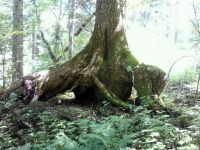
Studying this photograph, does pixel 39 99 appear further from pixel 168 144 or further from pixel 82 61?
pixel 168 144

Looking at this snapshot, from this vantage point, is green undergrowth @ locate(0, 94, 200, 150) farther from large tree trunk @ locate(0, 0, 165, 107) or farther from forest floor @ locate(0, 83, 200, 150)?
large tree trunk @ locate(0, 0, 165, 107)

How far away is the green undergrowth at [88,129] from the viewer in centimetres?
478

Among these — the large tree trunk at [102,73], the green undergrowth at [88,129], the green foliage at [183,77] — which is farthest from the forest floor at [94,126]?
the green foliage at [183,77]

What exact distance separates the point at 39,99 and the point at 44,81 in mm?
471

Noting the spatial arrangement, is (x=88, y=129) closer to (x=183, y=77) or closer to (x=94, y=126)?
(x=94, y=126)

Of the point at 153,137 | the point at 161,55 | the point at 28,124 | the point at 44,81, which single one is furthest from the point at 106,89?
the point at 161,55

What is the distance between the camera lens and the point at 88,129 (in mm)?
5996

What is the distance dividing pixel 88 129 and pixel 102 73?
7.90 feet

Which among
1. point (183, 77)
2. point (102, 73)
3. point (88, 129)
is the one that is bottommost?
point (88, 129)

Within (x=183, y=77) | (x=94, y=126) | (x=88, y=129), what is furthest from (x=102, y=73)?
(x=183, y=77)

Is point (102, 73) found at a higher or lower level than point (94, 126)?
higher

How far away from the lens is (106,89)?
7.95 m

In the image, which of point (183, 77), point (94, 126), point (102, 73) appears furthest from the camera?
point (183, 77)

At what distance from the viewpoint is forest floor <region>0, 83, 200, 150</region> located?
482cm
